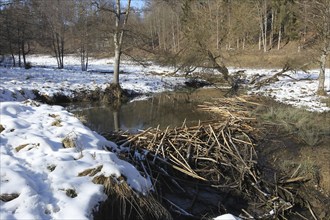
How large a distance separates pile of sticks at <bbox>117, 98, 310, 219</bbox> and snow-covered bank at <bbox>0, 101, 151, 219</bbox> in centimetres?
90

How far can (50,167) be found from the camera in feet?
15.9

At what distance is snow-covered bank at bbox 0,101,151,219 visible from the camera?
4.05 metres

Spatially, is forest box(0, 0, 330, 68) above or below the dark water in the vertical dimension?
above

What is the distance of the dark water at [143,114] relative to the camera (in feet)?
41.1

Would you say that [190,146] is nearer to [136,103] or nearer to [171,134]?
[171,134]

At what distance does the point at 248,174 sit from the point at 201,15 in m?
32.8

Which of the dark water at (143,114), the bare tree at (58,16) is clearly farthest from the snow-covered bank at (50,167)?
the bare tree at (58,16)

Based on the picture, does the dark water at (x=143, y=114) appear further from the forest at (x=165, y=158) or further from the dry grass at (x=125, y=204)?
the dry grass at (x=125, y=204)

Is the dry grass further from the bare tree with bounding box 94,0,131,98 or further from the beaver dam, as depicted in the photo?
the bare tree with bounding box 94,0,131,98

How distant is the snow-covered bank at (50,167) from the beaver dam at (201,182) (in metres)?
0.28

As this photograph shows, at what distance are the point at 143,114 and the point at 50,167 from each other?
10.2 metres

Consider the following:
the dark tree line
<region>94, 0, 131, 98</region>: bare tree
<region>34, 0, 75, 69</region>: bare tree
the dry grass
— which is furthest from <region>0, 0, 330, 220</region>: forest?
<region>34, 0, 75, 69</region>: bare tree

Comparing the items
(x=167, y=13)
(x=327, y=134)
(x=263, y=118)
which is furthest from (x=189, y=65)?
(x=167, y=13)

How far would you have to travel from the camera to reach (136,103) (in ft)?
59.6
